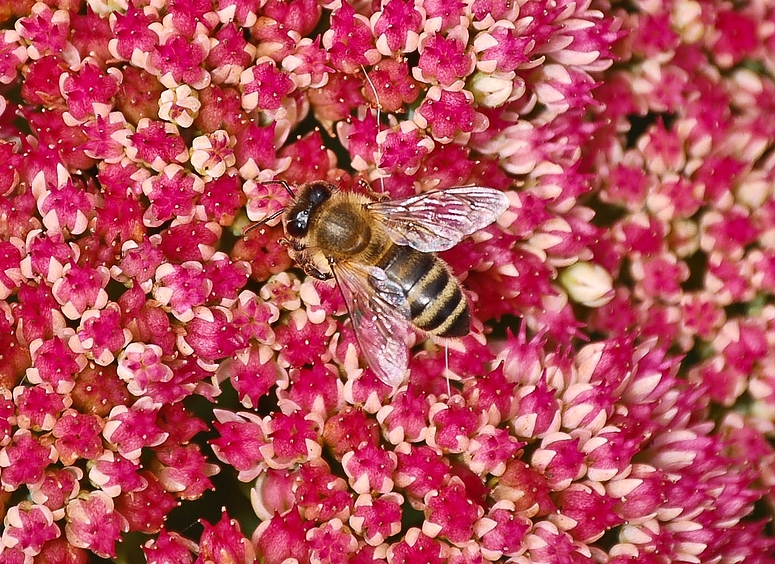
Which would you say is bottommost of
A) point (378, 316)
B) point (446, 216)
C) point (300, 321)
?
point (300, 321)

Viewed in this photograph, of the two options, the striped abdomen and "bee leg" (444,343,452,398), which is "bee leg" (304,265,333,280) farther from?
"bee leg" (444,343,452,398)

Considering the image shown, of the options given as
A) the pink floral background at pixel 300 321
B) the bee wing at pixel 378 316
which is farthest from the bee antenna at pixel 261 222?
the bee wing at pixel 378 316

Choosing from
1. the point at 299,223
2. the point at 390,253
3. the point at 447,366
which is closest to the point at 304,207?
the point at 299,223

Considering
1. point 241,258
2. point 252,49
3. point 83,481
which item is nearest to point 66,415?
point 83,481

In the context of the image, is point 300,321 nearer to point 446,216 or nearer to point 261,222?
point 261,222

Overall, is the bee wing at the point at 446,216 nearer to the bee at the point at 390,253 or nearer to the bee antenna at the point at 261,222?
the bee at the point at 390,253
